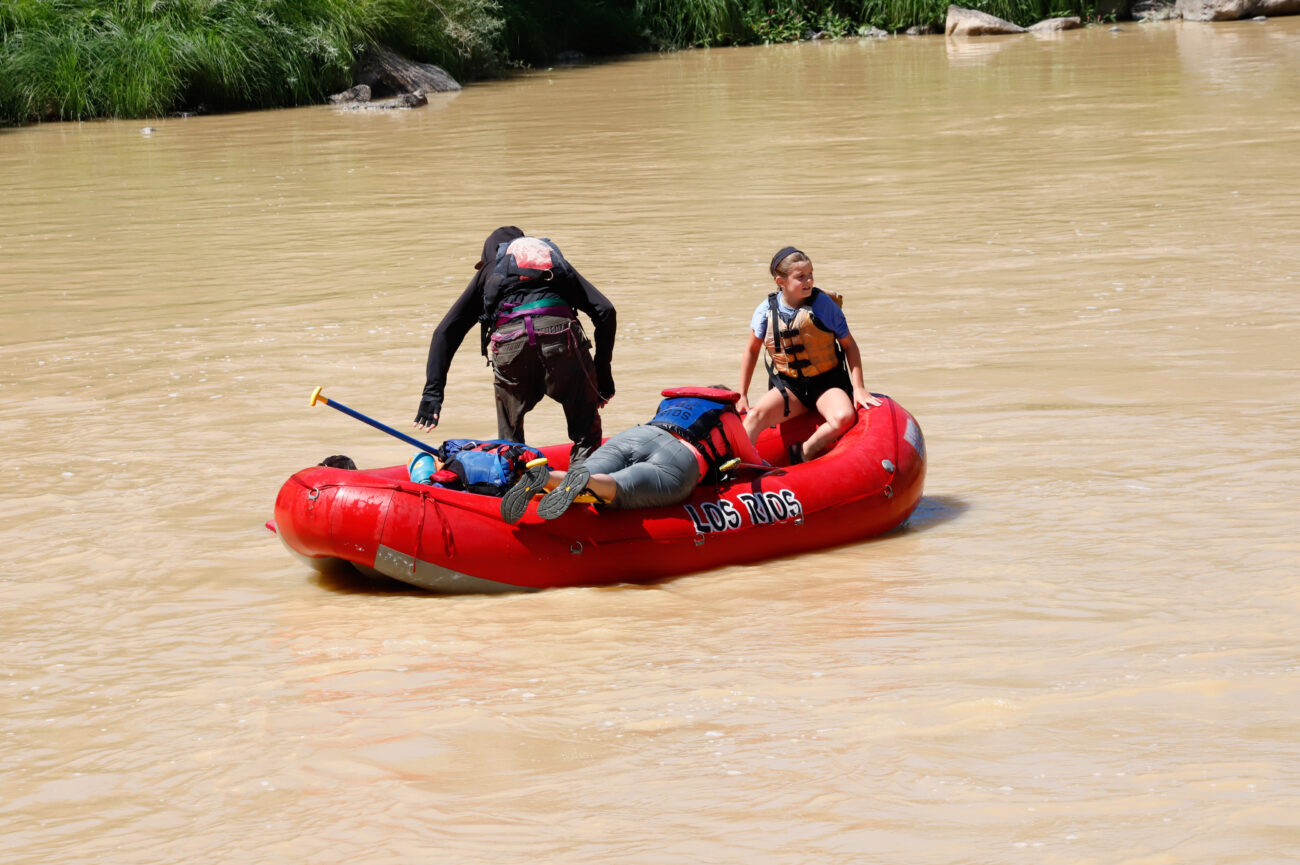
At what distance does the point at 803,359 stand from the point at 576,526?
148 cm

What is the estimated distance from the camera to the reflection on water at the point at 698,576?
370 centimetres

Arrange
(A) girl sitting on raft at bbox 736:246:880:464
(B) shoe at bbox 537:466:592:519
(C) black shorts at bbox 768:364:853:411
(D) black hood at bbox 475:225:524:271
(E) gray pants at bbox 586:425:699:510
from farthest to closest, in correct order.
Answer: (C) black shorts at bbox 768:364:853:411 < (A) girl sitting on raft at bbox 736:246:880:464 < (D) black hood at bbox 475:225:524:271 < (E) gray pants at bbox 586:425:699:510 < (B) shoe at bbox 537:466:592:519

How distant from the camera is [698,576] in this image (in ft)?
18.3

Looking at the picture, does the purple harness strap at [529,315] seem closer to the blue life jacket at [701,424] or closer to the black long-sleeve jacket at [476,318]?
the black long-sleeve jacket at [476,318]

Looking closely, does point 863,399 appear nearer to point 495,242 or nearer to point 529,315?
point 529,315

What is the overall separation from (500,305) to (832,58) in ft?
72.8

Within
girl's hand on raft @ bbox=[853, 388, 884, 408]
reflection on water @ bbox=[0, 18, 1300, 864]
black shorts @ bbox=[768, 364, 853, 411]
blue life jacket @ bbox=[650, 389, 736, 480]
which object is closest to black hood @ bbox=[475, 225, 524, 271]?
blue life jacket @ bbox=[650, 389, 736, 480]

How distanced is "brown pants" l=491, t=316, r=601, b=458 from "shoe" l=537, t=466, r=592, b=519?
2.27 ft

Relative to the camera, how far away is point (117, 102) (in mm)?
21625

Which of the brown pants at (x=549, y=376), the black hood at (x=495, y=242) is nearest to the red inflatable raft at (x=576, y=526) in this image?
the brown pants at (x=549, y=376)

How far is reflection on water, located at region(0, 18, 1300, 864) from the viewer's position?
12.1 feet

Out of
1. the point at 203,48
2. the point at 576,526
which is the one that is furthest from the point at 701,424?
the point at 203,48

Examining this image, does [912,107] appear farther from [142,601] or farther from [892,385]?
[142,601]

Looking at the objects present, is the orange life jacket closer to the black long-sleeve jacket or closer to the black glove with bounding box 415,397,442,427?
the black long-sleeve jacket
